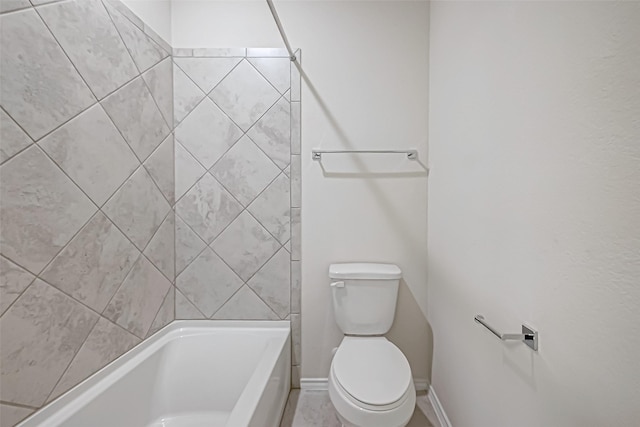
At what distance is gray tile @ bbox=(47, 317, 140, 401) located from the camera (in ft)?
4.18

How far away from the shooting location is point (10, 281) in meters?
1.04

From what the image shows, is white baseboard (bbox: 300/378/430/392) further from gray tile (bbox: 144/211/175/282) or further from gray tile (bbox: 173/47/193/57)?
gray tile (bbox: 173/47/193/57)

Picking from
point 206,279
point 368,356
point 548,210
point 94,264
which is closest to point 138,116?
point 94,264

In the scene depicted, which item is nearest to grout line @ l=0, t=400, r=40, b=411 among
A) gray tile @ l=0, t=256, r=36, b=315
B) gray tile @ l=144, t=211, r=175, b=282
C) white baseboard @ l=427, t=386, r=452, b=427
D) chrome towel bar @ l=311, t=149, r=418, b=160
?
gray tile @ l=0, t=256, r=36, b=315

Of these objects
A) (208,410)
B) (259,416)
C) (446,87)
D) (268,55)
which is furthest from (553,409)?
(268,55)

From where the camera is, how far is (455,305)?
1.62m

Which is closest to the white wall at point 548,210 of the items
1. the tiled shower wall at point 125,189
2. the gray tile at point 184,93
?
the tiled shower wall at point 125,189

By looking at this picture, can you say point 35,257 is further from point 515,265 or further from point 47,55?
point 515,265

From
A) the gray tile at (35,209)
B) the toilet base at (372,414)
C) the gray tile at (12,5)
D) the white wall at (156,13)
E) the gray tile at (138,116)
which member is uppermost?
the white wall at (156,13)

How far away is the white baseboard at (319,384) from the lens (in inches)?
82.9

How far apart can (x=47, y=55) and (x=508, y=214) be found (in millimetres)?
1699

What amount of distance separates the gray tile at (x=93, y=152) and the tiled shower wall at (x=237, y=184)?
0.51m

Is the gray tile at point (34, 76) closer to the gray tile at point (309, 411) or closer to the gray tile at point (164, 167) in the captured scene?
the gray tile at point (164, 167)

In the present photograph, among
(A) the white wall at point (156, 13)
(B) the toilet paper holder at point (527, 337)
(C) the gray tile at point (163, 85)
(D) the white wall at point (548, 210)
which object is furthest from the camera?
(C) the gray tile at point (163, 85)
